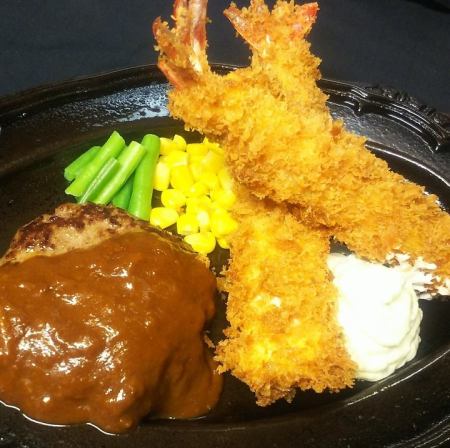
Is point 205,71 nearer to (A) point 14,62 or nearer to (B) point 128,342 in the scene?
(B) point 128,342

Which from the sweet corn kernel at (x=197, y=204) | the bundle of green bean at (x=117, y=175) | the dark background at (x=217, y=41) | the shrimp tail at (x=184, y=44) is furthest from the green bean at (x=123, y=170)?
the dark background at (x=217, y=41)

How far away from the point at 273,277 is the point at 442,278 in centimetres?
84

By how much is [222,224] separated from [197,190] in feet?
0.88

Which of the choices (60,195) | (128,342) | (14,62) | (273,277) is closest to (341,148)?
(273,277)

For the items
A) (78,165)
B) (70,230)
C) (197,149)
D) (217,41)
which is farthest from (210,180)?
(217,41)

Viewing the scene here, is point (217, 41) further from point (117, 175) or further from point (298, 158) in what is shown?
point (298, 158)

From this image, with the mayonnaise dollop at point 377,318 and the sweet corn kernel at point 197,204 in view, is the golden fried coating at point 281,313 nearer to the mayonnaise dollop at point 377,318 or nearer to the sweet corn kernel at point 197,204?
the mayonnaise dollop at point 377,318

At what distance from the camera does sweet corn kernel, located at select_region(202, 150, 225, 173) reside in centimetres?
313

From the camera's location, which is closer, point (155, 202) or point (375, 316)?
point (375, 316)

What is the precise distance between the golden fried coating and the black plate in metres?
0.14

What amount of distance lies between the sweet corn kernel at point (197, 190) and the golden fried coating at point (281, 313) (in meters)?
0.46

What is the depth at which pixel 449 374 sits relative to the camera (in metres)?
2.55

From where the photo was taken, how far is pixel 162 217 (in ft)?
9.94

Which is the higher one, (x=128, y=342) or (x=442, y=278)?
(x=442, y=278)
